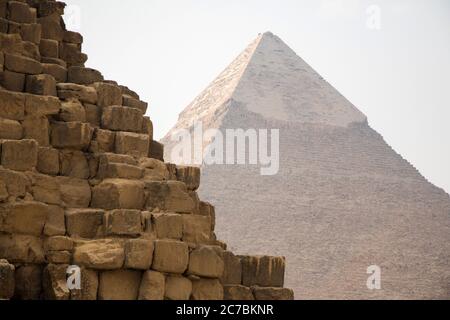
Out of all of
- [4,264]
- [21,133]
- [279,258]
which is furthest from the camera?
[279,258]

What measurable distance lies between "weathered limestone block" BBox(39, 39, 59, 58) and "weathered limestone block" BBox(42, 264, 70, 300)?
218 cm

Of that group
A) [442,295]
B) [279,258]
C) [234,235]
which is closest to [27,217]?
[279,258]

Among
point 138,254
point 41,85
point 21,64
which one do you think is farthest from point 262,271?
point 21,64

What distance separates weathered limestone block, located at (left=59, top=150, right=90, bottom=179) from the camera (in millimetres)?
12258

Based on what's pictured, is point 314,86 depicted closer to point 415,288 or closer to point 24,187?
point 415,288

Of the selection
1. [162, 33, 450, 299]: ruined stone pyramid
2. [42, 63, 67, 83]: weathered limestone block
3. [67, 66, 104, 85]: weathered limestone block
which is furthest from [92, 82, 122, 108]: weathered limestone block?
[162, 33, 450, 299]: ruined stone pyramid

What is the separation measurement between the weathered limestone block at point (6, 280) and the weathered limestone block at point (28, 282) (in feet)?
0.59

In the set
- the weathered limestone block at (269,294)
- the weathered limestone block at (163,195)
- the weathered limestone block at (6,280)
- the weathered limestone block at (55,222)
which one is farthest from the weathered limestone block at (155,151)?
the weathered limestone block at (6,280)

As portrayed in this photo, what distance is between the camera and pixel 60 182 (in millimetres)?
12117

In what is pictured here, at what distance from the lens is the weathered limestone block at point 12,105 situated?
39.3ft

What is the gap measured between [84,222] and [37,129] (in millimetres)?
900

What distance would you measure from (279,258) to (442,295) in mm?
84163

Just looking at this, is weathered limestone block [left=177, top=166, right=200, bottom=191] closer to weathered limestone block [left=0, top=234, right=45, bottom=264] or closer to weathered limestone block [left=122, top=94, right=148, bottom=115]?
weathered limestone block [left=122, top=94, right=148, bottom=115]

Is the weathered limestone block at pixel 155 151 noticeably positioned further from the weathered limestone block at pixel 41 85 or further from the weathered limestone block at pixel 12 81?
the weathered limestone block at pixel 12 81
